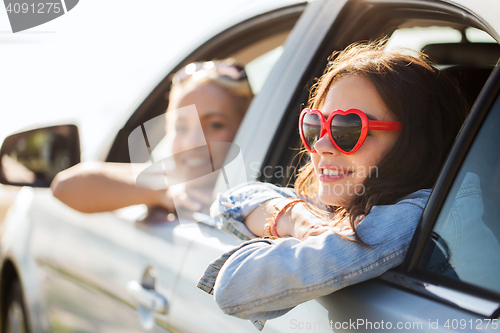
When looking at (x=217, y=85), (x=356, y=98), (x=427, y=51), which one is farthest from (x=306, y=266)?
(x=427, y=51)

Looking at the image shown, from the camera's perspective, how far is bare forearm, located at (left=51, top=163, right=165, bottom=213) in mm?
2004

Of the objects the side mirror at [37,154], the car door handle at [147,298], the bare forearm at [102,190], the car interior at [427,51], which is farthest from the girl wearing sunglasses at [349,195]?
the side mirror at [37,154]

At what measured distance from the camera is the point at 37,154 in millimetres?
2627

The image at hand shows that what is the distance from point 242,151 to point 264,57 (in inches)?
30.9

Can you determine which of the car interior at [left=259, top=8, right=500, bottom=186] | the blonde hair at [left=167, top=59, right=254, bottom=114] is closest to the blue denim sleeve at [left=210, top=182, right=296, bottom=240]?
the car interior at [left=259, top=8, right=500, bottom=186]

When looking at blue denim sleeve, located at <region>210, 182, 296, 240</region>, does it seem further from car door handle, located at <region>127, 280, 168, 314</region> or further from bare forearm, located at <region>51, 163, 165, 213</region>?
bare forearm, located at <region>51, 163, 165, 213</region>

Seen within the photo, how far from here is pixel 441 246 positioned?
1.01 meters

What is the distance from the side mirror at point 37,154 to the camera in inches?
100

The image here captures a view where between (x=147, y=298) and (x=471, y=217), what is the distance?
3.99ft

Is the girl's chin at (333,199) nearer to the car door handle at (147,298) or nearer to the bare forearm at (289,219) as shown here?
the bare forearm at (289,219)

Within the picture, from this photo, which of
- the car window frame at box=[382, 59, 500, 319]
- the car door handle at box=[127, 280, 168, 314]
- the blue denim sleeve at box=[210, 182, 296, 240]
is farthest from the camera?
the car door handle at box=[127, 280, 168, 314]

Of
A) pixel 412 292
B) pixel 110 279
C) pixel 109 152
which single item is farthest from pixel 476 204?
pixel 109 152

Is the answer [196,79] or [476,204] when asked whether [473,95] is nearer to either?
[476,204]

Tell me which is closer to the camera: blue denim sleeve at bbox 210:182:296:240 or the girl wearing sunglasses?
the girl wearing sunglasses
